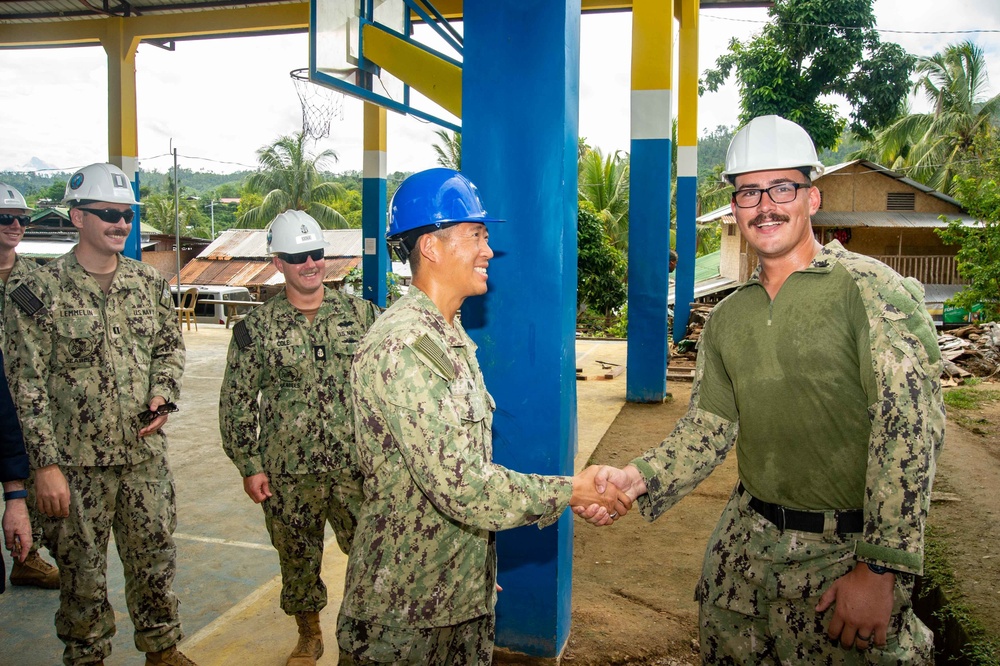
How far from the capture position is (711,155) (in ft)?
311

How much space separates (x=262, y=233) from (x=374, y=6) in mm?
29798

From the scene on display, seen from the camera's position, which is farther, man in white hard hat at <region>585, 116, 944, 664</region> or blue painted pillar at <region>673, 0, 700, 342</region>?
blue painted pillar at <region>673, 0, 700, 342</region>

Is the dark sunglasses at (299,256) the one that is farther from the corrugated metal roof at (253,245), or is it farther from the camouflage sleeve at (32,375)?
the corrugated metal roof at (253,245)

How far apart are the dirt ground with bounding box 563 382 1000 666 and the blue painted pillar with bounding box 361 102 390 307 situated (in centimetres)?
815

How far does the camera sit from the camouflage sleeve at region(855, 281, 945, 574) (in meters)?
1.97

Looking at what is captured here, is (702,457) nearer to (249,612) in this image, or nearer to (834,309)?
(834,309)

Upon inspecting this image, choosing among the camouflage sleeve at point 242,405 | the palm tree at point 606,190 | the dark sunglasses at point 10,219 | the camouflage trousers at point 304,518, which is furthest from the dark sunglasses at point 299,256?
the palm tree at point 606,190

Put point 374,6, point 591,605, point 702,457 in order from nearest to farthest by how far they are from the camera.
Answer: point 702,457, point 591,605, point 374,6

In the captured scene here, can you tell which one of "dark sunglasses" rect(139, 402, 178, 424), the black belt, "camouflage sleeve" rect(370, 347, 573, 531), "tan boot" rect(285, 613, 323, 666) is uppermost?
"camouflage sleeve" rect(370, 347, 573, 531)

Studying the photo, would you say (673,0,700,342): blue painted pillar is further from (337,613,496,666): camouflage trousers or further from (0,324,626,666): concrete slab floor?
(337,613,496,666): camouflage trousers

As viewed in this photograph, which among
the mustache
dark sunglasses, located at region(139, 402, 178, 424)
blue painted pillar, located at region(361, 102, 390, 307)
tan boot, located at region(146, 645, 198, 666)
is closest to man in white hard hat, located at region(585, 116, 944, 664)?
the mustache

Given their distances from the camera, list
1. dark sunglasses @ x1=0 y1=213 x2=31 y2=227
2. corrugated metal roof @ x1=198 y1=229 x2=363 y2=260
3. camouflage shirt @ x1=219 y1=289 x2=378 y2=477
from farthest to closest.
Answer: corrugated metal roof @ x1=198 y1=229 x2=363 y2=260 < dark sunglasses @ x1=0 y1=213 x2=31 y2=227 < camouflage shirt @ x1=219 y1=289 x2=378 y2=477

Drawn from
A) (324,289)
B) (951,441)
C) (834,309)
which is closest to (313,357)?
(324,289)

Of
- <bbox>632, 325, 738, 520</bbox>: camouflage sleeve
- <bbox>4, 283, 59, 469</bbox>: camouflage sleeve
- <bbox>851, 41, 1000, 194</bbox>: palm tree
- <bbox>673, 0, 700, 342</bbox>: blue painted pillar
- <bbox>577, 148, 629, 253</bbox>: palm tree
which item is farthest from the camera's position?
<bbox>851, 41, 1000, 194</bbox>: palm tree
